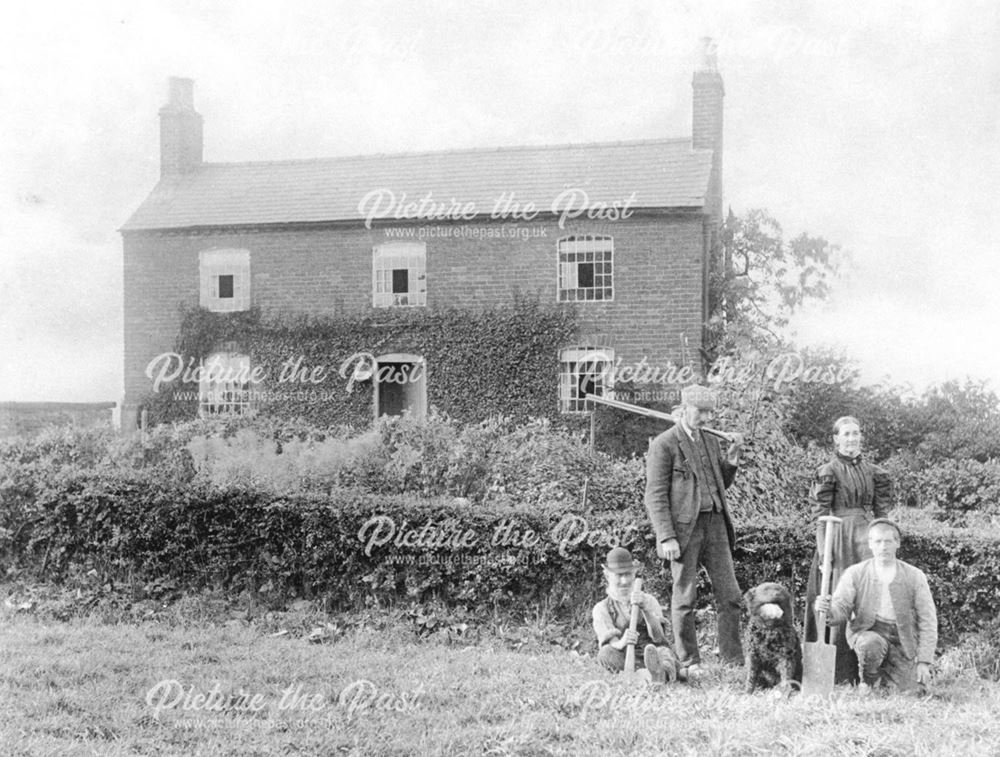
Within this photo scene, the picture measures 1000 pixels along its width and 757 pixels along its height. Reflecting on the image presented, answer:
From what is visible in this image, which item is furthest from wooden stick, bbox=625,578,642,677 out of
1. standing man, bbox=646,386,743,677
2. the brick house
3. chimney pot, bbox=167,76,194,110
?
chimney pot, bbox=167,76,194,110

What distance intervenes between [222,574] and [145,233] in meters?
16.8

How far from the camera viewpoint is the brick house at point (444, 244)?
827 inches

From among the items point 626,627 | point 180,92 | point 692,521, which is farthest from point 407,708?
point 180,92

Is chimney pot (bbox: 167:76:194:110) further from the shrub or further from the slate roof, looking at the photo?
the shrub

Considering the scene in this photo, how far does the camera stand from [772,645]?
630 centimetres

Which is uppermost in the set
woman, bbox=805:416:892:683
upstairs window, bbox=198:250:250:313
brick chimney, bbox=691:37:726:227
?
brick chimney, bbox=691:37:726:227

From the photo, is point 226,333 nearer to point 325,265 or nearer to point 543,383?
point 325,265

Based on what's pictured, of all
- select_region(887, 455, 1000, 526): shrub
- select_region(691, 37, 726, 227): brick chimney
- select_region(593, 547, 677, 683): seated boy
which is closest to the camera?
select_region(593, 547, 677, 683): seated boy

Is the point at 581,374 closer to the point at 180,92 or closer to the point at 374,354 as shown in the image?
the point at 374,354

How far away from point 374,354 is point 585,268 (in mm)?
5086

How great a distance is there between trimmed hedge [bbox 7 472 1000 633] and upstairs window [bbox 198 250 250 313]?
14.2m

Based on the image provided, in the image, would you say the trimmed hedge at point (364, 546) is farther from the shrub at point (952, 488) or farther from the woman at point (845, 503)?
the shrub at point (952, 488)

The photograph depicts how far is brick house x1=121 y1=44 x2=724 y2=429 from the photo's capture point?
827 inches

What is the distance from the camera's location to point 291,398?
2262cm
